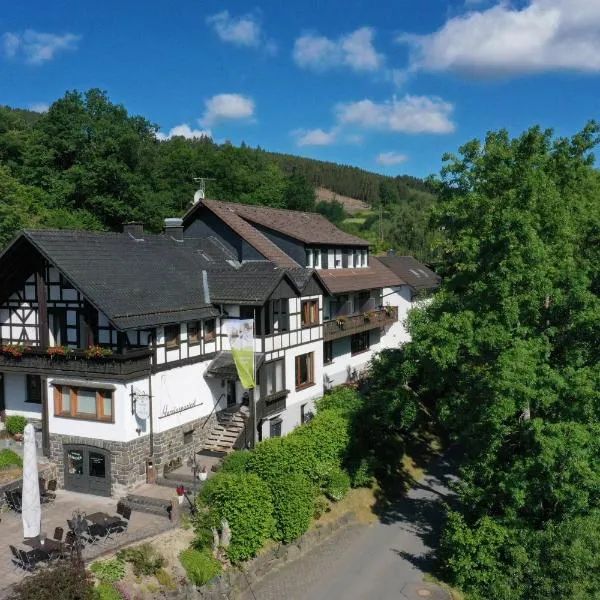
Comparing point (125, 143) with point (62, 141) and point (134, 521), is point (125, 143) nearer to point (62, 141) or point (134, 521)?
point (62, 141)

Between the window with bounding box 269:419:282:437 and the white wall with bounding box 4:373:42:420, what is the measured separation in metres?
10.4

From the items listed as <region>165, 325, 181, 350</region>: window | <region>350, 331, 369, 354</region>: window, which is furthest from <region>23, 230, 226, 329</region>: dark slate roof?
<region>350, 331, 369, 354</region>: window

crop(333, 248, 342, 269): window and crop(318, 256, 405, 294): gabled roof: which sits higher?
crop(333, 248, 342, 269): window

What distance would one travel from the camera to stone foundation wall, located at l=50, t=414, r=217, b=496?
23438mm

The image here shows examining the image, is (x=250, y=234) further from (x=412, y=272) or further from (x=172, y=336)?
(x=412, y=272)

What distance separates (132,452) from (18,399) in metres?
6.88

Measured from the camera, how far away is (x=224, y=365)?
91.5ft

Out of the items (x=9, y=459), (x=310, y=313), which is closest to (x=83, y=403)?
(x=9, y=459)

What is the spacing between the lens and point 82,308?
24.5 metres

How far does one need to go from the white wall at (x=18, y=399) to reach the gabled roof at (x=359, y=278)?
15.8 m

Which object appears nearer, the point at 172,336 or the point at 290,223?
the point at 172,336

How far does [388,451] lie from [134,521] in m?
14.3

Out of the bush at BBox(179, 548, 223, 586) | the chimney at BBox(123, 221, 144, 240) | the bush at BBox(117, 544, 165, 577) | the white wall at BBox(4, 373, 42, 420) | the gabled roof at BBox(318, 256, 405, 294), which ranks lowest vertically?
the bush at BBox(179, 548, 223, 586)

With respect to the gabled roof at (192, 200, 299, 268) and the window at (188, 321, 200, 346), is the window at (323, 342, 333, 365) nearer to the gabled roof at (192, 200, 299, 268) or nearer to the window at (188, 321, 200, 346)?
the gabled roof at (192, 200, 299, 268)
